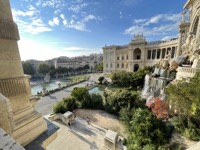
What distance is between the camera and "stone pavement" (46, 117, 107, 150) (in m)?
6.83

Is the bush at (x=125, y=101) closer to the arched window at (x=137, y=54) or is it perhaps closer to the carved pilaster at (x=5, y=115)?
the carved pilaster at (x=5, y=115)

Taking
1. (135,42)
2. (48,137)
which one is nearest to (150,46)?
(135,42)

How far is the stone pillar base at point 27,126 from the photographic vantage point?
2721 mm

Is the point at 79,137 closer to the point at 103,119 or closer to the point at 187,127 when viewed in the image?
the point at 103,119

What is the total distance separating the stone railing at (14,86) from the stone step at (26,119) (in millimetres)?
693

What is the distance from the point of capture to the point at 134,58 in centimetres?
3444

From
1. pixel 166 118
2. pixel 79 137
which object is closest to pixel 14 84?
pixel 79 137

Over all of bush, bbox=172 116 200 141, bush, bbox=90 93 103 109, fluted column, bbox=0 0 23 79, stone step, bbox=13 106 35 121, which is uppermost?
fluted column, bbox=0 0 23 79

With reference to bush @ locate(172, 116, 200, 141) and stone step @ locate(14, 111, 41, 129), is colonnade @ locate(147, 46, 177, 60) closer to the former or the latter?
bush @ locate(172, 116, 200, 141)

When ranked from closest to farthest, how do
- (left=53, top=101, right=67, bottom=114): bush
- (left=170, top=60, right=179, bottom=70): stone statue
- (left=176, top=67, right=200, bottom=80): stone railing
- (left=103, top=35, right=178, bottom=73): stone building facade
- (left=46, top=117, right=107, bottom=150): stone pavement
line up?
(left=46, top=117, right=107, bottom=150): stone pavement
(left=176, top=67, right=200, bottom=80): stone railing
(left=53, top=101, right=67, bottom=114): bush
(left=170, top=60, right=179, bottom=70): stone statue
(left=103, top=35, right=178, bottom=73): stone building facade

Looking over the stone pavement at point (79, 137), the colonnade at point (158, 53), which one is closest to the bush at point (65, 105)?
the stone pavement at point (79, 137)

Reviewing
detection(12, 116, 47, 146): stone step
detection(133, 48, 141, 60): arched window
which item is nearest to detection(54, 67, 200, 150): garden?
detection(12, 116, 47, 146): stone step

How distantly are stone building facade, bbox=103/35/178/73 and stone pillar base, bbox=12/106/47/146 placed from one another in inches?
1070

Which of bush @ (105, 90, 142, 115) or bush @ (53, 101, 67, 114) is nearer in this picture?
bush @ (105, 90, 142, 115)
